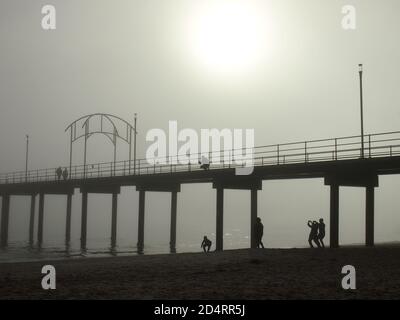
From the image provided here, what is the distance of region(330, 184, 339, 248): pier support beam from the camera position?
1133 inches

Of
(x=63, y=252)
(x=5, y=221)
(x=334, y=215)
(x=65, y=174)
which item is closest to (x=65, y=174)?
(x=65, y=174)

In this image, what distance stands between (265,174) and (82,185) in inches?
1043

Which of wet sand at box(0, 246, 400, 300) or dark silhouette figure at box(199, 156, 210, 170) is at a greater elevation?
dark silhouette figure at box(199, 156, 210, 170)

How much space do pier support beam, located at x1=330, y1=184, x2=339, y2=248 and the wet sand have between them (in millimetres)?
8978

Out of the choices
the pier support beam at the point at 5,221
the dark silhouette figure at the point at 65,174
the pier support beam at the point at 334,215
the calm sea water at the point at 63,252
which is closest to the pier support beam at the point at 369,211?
the pier support beam at the point at 334,215

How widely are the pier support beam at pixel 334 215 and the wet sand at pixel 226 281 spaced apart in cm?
898

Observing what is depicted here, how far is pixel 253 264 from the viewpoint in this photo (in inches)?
718

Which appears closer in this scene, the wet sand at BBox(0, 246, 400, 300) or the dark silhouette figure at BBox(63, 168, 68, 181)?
the wet sand at BBox(0, 246, 400, 300)

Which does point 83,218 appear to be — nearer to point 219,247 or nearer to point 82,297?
point 219,247

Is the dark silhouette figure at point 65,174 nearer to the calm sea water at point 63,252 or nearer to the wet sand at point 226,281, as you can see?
the calm sea water at point 63,252

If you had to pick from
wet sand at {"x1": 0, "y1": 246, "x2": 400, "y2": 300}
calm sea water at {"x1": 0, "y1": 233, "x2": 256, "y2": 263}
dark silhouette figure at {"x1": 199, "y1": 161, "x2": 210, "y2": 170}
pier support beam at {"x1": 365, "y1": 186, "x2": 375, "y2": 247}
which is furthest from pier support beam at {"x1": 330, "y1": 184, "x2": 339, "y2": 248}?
calm sea water at {"x1": 0, "y1": 233, "x2": 256, "y2": 263}

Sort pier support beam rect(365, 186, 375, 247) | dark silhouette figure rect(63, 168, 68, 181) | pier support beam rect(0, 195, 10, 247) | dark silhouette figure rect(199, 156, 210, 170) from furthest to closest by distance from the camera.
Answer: pier support beam rect(0, 195, 10, 247), dark silhouette figure rect(63, 168, 68, 181), dark silhouette figure rect(199, 156, 210, 170), pier support beam rect(365, 186, 375, 247)

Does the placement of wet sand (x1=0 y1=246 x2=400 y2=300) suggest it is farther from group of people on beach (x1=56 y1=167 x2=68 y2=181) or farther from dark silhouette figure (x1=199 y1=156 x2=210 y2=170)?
group of people on beach (x1=56 y1=167 x2=68 y2=181)

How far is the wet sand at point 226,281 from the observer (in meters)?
11.8
